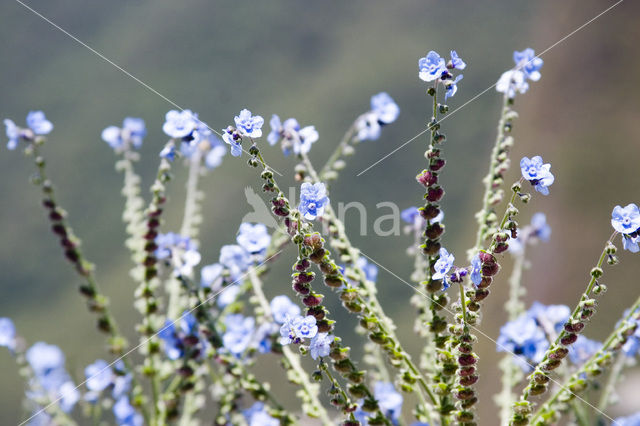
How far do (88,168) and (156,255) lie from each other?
1.38 m

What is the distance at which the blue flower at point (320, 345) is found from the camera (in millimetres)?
713

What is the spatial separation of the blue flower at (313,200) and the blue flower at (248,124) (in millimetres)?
90

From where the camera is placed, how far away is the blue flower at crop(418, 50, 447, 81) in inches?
28.6

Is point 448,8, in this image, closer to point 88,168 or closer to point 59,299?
point 88,168

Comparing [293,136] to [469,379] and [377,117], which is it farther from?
[469,379]

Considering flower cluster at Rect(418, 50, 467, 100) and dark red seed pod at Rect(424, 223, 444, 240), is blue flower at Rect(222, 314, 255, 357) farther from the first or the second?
flower cluster at Rect(418, 50, 467, 100)

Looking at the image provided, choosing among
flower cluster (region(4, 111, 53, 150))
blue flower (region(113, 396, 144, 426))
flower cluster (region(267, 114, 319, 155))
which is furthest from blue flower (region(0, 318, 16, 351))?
flower cluster (region(267, 114, 319, 155))

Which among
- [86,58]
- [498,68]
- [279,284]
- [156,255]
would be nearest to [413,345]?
[279,284]

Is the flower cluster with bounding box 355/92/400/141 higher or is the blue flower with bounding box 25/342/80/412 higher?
the flower cluster with bounding box 355/92/400/141

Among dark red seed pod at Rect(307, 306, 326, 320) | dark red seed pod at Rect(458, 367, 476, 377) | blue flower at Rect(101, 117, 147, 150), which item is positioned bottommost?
dark red seed pod at Rect(458, 367, 476, 377)

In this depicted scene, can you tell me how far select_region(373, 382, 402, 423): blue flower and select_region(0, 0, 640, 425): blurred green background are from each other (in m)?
1.05

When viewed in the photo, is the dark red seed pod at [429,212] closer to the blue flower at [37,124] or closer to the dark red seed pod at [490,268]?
the dark red seed pod at [490,268]

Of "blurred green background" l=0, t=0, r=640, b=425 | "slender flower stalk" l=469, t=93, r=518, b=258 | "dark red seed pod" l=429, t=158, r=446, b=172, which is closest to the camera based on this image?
"dark red seed pod" l=429, t=158, r=446, b=172

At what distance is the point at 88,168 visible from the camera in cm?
222
